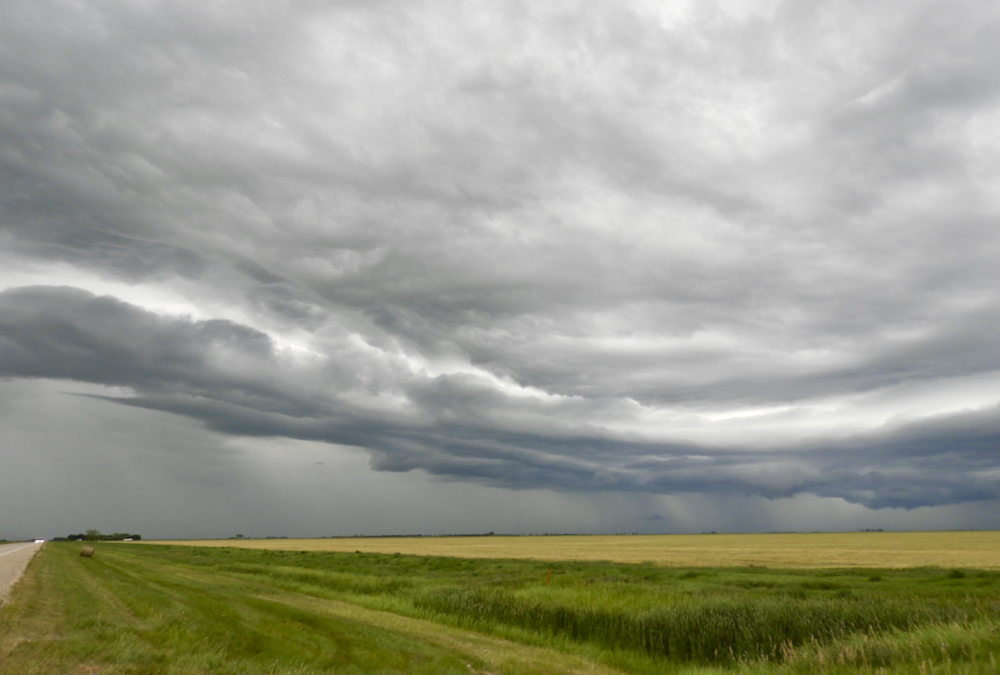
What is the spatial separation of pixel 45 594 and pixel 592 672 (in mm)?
25937

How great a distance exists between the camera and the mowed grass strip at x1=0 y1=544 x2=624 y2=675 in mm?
14586

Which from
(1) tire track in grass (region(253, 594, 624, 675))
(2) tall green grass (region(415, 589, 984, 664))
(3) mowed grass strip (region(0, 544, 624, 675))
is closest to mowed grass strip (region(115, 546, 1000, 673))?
(2) tall green grass (region(415, 589, 984, 664))

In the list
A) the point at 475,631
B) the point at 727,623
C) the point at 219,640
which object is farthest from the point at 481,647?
the point at 727,623

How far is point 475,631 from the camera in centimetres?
2684

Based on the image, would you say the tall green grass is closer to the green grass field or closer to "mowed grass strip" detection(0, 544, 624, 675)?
the green grass field

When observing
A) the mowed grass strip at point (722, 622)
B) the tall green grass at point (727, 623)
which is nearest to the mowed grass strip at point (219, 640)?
the mowed grass strip at point (722, 622)

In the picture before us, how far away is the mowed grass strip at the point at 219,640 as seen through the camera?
14586mm

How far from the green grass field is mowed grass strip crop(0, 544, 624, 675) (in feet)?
0.23

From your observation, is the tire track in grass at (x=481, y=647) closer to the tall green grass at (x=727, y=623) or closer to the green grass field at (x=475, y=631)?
the green grass field at (x=475, y=631)

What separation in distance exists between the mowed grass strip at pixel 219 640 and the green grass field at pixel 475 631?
0.23 ft

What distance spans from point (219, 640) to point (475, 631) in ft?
40.4

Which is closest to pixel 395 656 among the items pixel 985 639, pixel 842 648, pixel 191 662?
pixel 191 662

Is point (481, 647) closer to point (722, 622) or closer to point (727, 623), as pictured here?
point (722, 622)

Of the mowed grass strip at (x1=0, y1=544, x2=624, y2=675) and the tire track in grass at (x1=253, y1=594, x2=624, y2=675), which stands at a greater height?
the mowed grass strip at (x1=0, y1=544, x2=624, y2=675)
